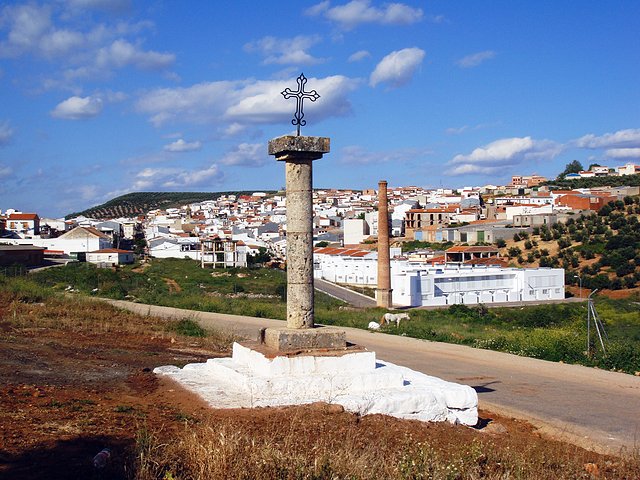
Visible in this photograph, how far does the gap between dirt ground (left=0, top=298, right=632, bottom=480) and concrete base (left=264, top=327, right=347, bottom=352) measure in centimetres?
115

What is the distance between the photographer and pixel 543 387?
11.4m

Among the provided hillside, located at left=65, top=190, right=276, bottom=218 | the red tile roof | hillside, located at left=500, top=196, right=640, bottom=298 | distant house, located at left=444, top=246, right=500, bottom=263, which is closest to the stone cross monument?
hillside, located at left=500, top=196, right=640, bottom=298

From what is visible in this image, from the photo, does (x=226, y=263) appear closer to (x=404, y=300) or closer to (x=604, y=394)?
(x=404, y=300)

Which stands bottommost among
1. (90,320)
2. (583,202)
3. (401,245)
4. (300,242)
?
(90,320)

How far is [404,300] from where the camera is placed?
42750mm

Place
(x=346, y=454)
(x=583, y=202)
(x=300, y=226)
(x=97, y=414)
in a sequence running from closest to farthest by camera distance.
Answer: (x=346, y=454) → (x=97, y=414) → (x=300, y=226) → (x=583, y=202)

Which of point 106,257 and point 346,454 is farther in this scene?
point 106,257

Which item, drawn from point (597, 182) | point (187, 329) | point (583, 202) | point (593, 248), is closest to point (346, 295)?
point (593, 248)

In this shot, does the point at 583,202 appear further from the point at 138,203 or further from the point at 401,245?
the point at 138,203

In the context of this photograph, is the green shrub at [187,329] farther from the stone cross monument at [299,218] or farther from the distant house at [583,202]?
the distant house at [583,202]

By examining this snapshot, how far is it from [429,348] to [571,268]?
44608 mm

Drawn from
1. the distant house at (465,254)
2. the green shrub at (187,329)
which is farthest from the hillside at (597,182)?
the green shrub at (187,329)

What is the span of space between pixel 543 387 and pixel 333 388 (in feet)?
15.6

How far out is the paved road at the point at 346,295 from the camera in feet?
138
